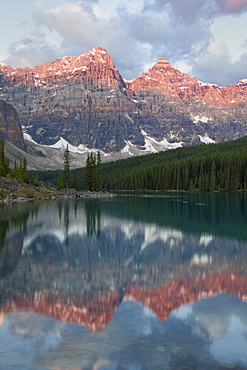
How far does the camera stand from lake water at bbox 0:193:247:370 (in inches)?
365

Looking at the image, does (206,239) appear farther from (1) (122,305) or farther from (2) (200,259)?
(1) (122,305)

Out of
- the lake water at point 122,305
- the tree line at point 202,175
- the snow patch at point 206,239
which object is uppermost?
the tree line at point 202,175

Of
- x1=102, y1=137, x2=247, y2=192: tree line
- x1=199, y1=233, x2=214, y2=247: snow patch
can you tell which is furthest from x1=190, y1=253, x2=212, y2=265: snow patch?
x1=102, y1=137, x2=247, y2=192: tree line

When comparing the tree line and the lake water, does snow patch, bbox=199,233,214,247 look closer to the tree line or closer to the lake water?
the lake water

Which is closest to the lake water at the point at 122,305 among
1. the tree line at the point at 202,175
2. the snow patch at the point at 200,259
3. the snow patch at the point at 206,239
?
the snow patch at the point at 200,259

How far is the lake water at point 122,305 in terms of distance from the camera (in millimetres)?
9273

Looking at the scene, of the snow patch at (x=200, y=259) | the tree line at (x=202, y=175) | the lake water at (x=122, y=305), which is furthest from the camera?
the tree line at (x=202, y=175)

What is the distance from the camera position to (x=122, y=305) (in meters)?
12.8

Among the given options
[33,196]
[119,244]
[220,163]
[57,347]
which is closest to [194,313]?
[57,347]

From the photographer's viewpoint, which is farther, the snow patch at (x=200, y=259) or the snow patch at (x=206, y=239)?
the snow patch at (x=206, y=239)

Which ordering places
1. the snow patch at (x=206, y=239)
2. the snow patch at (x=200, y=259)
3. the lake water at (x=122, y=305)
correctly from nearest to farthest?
the lake water at (x=122, y=305), the snow patch at (x=200, y=259), the snow patch at (x=206, y=239)

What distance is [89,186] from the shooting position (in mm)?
144375

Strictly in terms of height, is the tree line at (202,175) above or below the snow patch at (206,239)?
above

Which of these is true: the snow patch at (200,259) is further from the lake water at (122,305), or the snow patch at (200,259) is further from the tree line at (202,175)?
the tree line at (202,175)
